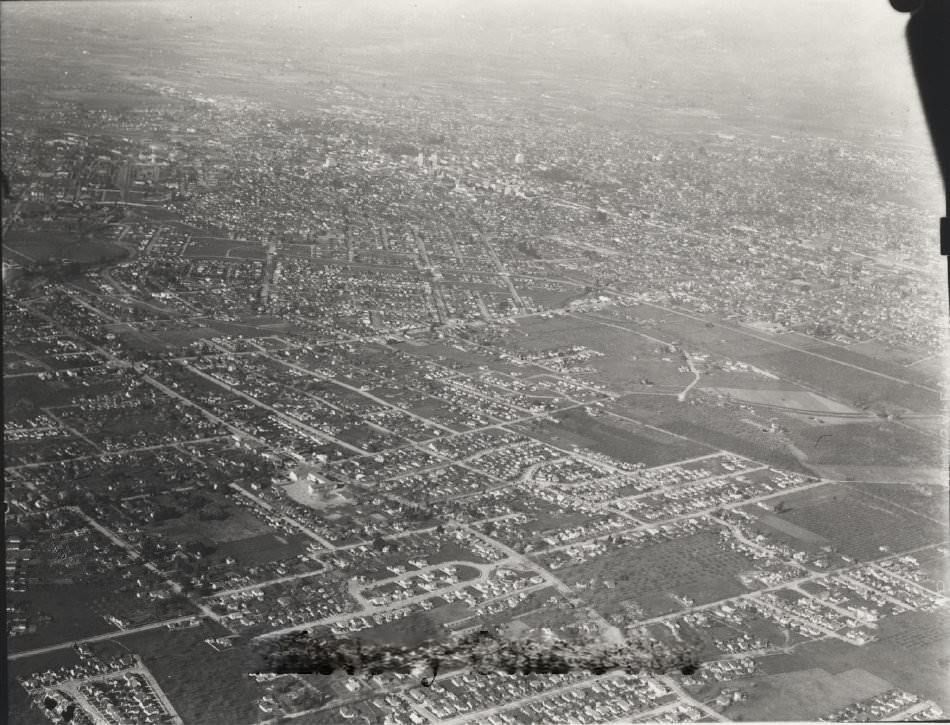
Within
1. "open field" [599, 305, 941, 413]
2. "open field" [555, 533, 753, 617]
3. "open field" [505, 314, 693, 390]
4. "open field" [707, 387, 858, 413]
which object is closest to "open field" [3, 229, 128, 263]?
"open field" [505, 314, 693, 390]

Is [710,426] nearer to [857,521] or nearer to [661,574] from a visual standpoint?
[857,521]

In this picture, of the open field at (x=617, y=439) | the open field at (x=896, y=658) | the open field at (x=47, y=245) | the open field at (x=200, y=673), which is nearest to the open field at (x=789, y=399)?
the open field at (x=617, y=439)

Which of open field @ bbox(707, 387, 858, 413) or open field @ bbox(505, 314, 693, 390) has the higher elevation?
open field @ bbox(505, 314, 693, 390)

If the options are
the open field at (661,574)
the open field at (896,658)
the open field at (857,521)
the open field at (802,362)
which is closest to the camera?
the open field at (896,658)

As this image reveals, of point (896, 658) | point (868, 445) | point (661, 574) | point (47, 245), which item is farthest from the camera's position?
point (47, 245)

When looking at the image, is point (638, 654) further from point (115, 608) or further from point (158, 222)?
point (158, 222)

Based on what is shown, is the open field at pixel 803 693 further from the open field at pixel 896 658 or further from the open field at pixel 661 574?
the open field at pixel 661 574

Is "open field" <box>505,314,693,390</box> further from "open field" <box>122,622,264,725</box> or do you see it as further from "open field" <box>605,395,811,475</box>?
"open field" <box>122,622,264,725</box>

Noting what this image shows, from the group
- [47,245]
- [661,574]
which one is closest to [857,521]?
[661,574]

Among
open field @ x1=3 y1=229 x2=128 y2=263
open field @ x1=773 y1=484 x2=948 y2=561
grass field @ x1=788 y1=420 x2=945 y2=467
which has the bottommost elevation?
open field @ x1=773 y1=484 x2=948 y2=561
